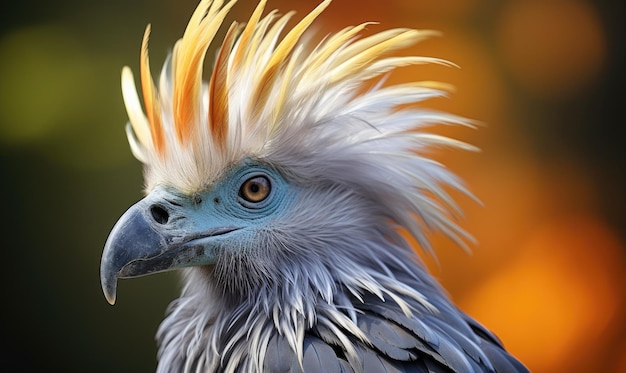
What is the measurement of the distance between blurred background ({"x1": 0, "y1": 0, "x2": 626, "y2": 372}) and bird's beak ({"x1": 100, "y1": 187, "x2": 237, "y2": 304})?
5.66 ft

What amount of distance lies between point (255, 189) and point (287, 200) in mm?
69

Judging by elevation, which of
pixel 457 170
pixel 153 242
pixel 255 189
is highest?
pixel 457 170

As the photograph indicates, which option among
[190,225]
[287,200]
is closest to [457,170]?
[287,200]

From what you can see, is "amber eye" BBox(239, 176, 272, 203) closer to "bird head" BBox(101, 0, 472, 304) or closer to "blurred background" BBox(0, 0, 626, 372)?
"bird head" BBox(101, 0, 472, 304)

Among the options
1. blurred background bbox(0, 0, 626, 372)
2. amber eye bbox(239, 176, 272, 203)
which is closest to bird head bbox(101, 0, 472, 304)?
amber eye bbox(239, 176, 272, 203)

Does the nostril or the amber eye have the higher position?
the amber eye

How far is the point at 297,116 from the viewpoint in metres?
1.36

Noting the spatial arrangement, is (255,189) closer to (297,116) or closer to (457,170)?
(297,116)

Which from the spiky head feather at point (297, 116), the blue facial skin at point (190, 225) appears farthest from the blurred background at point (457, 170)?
the blue facial skin at point (190, 225)

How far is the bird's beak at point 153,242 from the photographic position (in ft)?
4.07

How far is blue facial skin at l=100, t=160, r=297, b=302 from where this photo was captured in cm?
125

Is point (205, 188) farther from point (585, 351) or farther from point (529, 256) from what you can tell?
point (585, 351)

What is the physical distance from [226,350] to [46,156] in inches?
78.0

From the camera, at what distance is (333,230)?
1.39 meters
